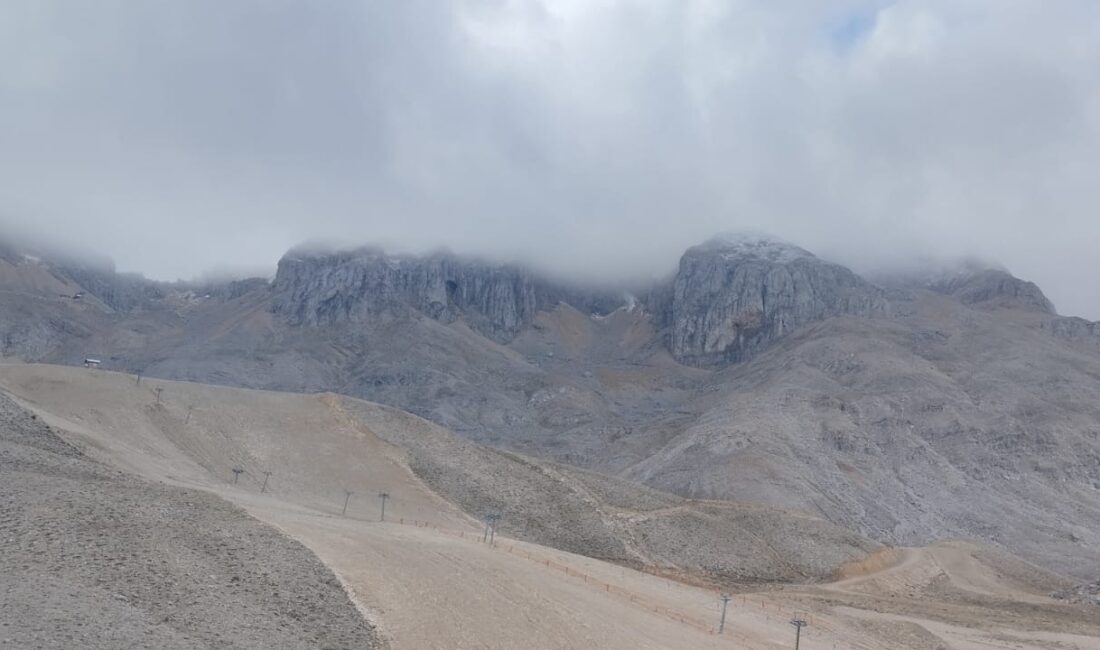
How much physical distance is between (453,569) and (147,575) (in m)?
13.4

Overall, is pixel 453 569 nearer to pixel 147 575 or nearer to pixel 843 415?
pixel 147 575

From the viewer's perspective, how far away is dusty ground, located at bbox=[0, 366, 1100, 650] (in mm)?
31953

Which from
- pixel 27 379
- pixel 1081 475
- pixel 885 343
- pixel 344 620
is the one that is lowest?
pixel 344 620

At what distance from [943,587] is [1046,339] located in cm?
12598

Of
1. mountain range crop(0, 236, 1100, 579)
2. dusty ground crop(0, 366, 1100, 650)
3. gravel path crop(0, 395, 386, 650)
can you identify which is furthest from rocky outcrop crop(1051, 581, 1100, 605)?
gravel path crop(0, 395, 386, 650)

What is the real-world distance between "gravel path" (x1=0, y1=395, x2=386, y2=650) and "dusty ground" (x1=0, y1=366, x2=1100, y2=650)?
2.01m

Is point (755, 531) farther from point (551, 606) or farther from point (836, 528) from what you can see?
point (551, 606)

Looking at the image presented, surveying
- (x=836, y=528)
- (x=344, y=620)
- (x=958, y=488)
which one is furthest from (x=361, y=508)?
(x=958, y=488)

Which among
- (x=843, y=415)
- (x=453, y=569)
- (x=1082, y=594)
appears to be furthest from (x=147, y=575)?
(x=843, y=415)

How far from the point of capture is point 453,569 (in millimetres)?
36094

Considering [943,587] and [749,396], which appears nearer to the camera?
[943,587]

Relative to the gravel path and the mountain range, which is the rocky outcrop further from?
the gravel path

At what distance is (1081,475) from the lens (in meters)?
122

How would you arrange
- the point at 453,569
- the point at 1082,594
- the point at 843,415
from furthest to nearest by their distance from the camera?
the point at 843,415
the point at 1082,594
the point at 453,569
